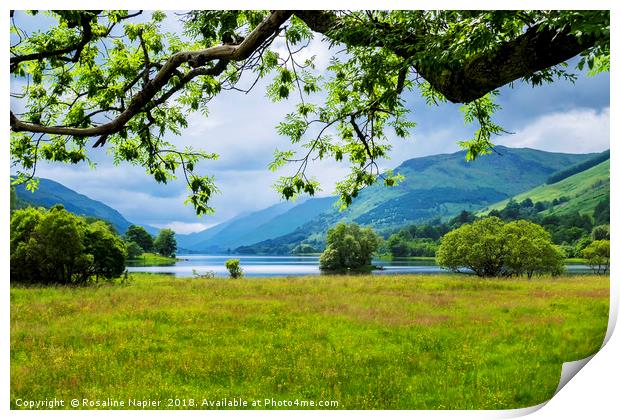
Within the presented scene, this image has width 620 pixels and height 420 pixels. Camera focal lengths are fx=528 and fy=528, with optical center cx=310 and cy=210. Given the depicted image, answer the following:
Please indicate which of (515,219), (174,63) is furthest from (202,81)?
(515,219)

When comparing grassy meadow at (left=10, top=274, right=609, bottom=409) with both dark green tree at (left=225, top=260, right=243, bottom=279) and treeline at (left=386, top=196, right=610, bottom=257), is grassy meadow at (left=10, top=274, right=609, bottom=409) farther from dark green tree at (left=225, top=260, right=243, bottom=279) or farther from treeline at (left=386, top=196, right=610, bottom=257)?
treeline at (left=386, top=196, right=610, bottom=257)

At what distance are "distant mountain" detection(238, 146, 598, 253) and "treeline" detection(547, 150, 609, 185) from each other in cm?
6

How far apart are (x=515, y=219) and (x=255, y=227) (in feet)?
13.7

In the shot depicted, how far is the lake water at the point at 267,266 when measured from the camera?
802cm

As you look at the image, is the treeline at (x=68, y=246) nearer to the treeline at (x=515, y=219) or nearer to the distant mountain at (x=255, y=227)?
the distant mountain at (x=255, y=227)

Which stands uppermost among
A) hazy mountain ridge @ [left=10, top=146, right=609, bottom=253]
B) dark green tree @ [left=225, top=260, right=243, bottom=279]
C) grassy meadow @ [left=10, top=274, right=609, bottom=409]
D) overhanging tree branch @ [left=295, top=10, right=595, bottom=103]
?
overhanging tree branch @ [left=295, top=10, right=595, bottom=103]

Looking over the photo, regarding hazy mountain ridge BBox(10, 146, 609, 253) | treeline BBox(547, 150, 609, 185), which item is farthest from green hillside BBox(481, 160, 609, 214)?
hazy mountain ridge BBox(10, 146, 609, 253)

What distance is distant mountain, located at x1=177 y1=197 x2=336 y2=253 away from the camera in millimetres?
7941

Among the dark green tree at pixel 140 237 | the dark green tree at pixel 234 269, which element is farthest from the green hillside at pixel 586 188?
the dark green tree at pixel 140 237

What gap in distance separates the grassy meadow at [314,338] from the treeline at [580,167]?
156 cm

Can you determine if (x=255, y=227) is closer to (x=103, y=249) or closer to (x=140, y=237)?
(x=140, y=237)

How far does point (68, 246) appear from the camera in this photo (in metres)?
7.59

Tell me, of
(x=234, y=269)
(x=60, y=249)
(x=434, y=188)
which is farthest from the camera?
(x=234, y=269)
